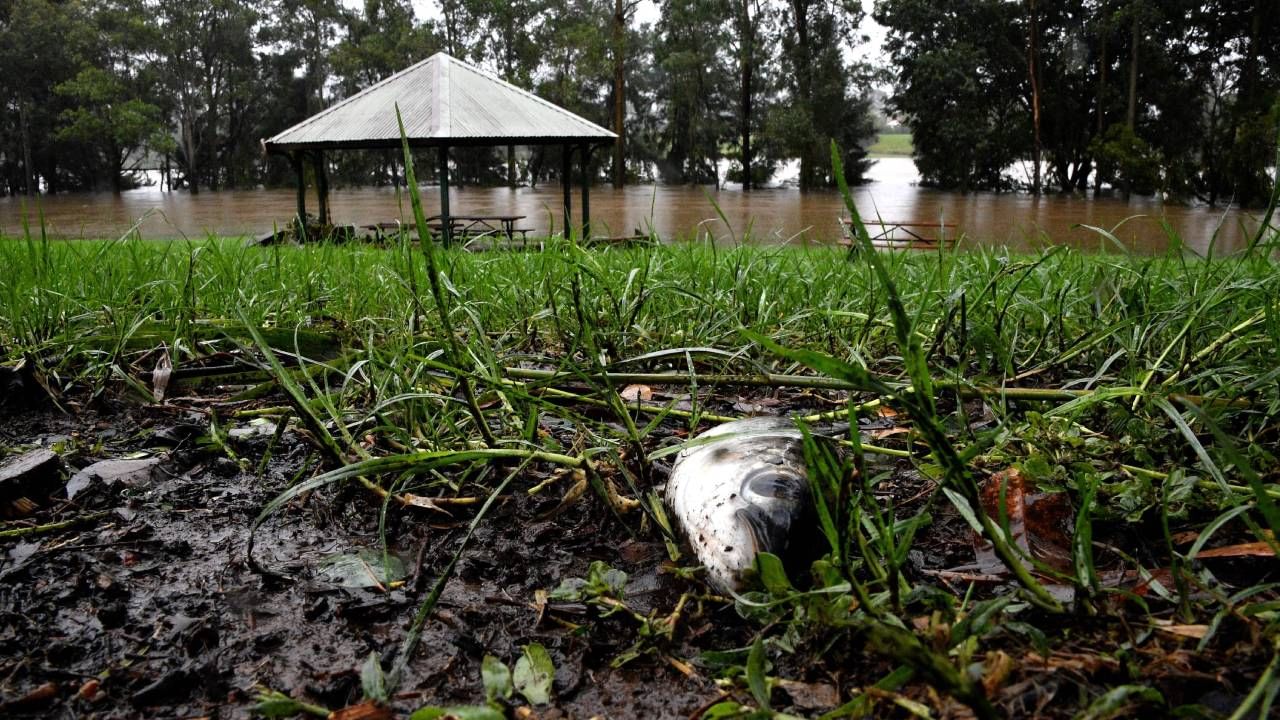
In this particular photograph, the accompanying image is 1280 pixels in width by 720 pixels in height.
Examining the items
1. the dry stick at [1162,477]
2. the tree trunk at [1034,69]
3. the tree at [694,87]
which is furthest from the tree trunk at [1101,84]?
the dry stick at [1162,477]

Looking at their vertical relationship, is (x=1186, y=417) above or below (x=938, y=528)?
above

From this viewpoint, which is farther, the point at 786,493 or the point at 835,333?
the point at 835,333

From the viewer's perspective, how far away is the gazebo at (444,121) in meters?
13.2

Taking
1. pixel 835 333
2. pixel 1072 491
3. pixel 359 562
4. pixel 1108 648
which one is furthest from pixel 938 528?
pixel 835 333

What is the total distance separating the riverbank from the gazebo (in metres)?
10.8

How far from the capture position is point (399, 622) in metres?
1.17

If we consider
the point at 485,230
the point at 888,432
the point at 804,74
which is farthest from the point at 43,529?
the point at 804,74

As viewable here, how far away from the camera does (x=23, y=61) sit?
135 feet

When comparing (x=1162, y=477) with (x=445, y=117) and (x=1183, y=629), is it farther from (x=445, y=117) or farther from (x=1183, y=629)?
(x=445, y=117)

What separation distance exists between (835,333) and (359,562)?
1499mm

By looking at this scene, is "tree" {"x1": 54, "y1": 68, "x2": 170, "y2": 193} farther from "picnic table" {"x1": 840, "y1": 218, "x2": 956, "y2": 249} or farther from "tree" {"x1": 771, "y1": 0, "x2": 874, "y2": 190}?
"picnic table" {"x1": 840, "y1": 218, "x2": 956, "y2": 249}

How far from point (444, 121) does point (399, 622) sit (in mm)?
12808

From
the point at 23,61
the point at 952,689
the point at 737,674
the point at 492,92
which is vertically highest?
the point at 23,61

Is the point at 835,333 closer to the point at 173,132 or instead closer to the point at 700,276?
the point at 700,276
